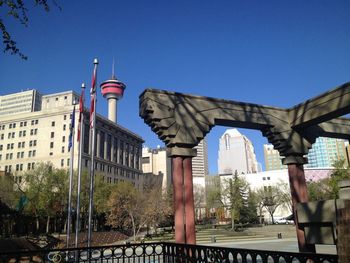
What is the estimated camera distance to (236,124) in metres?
11.9

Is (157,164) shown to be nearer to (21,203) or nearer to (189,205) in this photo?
(21,203)

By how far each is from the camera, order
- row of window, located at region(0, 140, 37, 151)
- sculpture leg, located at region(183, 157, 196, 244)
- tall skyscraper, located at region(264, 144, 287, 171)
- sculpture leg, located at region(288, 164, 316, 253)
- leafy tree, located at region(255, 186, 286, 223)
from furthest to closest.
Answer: tall skyscraper, located at region(264, 144, 287, 171) → row of window, located at region(0, 140, 37, 151) → leafy tree, located at region(255, 186, 286, 223) → sculpture leg, located at region(288, 164, 316, 253) → sculpture leg, located at region(183, 157, 196, 244)

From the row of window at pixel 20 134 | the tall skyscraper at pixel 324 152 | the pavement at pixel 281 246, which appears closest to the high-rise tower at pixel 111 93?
the row of window at pixel 20 134

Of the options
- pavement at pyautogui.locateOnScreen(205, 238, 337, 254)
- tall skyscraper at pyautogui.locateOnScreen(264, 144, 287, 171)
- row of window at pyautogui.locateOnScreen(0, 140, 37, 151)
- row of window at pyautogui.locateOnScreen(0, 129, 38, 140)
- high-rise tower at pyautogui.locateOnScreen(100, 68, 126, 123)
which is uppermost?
high-rise tower at pyautogui.locateOnScreen(100, 68, 126, 123)

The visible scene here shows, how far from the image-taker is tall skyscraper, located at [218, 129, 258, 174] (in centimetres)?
17462

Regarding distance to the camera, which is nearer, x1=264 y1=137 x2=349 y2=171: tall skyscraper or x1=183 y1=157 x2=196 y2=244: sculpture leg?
x1=183 y1=157 x2=196 y2=244: sculpture leg

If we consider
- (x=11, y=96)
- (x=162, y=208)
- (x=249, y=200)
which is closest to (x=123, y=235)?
(x=162, y=208)

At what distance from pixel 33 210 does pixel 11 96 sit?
142951 mm

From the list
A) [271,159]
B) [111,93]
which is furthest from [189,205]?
[271,159]

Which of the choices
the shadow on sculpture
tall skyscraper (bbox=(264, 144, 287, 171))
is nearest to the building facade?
tall skyscraper (bbox=(264, 144, 287, 171))

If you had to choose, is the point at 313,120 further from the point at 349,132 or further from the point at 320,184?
the point at 320,184

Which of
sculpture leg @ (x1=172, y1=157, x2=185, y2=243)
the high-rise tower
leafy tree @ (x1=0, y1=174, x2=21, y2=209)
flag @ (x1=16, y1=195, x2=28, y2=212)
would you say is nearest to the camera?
sculpture leg @ (x1=172, y1=157, x2=185, y2=243)

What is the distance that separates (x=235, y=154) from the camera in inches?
6983

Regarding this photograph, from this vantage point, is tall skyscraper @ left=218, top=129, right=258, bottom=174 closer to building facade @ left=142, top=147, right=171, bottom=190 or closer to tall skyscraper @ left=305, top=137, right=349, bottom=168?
tall skyscraper @ left=305, top=137, right=349, bottom=168
